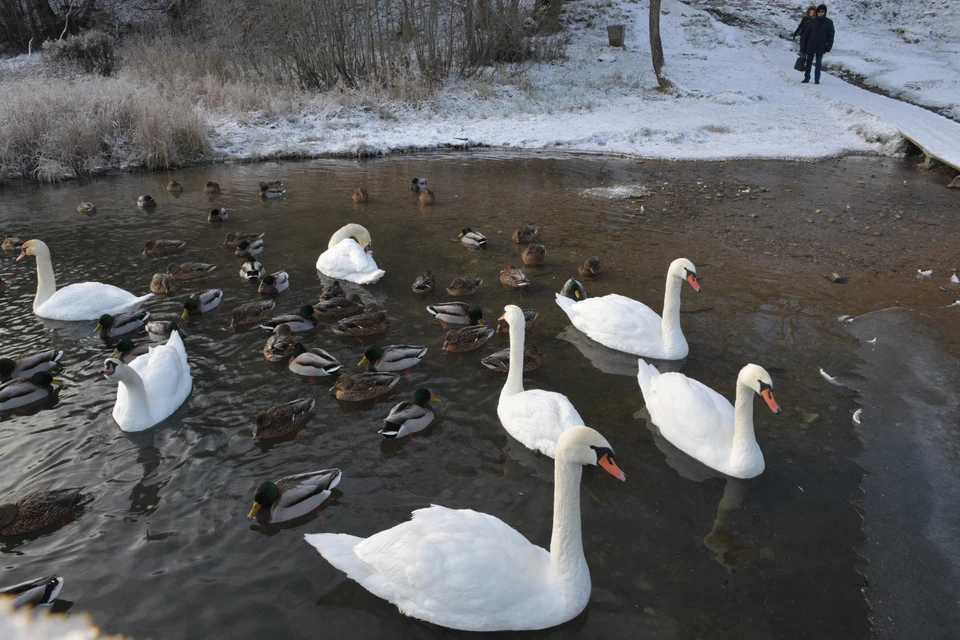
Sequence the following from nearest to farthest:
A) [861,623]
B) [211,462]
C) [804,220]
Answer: [861,623] → [211,462] → [804,220]

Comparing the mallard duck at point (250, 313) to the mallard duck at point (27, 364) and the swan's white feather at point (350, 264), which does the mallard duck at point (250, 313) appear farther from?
the mallard duck at point (27, 364)

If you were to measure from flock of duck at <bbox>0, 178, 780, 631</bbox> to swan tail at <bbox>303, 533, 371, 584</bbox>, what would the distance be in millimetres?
10

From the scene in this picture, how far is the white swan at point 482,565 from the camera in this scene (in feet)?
13.5

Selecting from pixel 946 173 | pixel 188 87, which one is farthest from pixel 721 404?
pixel 188 87

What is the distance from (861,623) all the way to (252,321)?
7.38 metres

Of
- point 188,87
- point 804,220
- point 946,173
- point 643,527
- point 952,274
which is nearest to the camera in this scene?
point 643,527

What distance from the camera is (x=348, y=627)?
4.27m

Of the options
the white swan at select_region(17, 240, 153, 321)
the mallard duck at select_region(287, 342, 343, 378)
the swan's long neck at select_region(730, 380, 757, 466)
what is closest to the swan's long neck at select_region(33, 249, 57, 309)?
the white swan at select_region(17, 240, 153, 321)

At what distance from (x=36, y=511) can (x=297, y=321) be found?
376 cm

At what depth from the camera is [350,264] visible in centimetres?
988

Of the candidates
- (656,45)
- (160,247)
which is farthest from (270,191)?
(656,45)

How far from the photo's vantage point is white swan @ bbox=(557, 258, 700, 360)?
25.0ft

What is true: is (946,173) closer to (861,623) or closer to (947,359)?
(947,359)

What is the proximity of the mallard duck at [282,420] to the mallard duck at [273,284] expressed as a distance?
3375mm
